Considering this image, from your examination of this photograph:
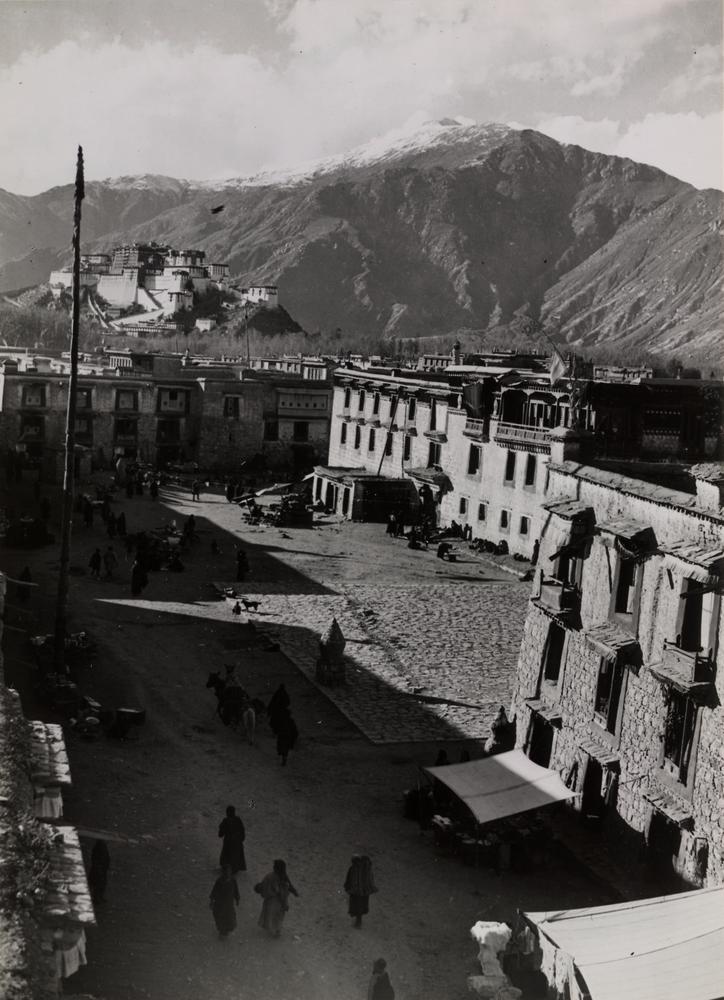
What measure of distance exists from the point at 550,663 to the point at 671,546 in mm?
5780

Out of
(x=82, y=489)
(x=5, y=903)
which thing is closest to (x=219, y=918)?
(x=5, y=903)

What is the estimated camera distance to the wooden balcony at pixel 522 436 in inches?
1796

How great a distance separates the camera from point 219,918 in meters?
14.6

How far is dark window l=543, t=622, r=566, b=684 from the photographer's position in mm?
21984

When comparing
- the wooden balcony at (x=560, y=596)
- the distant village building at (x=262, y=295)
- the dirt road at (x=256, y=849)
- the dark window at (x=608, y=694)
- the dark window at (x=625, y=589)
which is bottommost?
the dirt road at (x=256, y=849)

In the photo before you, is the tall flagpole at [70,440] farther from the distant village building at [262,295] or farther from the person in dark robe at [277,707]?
the distant village building at [262,295]

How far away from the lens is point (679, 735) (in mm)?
16891

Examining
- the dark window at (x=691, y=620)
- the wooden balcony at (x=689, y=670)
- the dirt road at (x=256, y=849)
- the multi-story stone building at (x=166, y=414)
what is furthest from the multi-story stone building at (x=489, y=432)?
the dirt road at (x=256, y=849)

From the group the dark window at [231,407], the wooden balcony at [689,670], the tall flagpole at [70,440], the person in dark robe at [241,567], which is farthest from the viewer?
the dark window at [231,407]

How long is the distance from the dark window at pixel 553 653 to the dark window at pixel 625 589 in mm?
2844

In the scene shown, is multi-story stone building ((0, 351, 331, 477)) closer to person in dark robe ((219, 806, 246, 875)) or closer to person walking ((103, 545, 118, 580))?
person walking ((103, 545, 118, 580))

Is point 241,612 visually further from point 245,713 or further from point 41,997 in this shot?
point 41,997

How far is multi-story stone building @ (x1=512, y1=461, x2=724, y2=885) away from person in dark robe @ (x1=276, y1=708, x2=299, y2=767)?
482cm

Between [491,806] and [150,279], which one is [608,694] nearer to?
[491,806]
